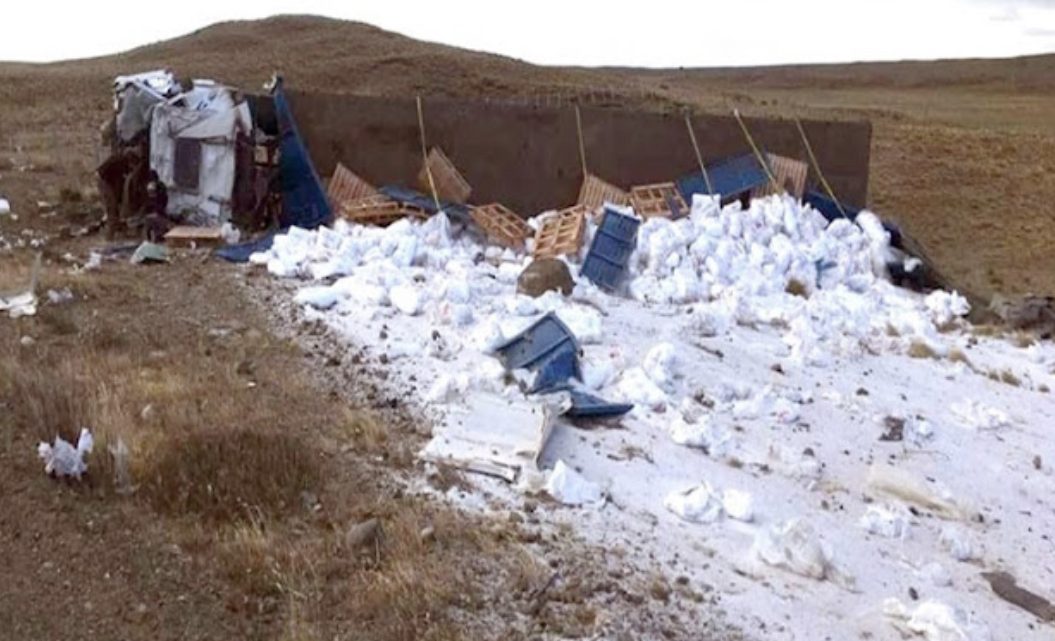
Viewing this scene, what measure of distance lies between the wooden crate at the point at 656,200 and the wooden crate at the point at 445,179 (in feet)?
5.24

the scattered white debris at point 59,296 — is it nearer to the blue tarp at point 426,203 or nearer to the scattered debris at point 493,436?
the scattered debris at point 493,436

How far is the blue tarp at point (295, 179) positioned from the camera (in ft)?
40.3

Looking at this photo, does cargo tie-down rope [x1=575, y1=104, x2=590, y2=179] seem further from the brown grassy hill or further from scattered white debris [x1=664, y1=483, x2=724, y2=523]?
scattered white debris [x1=664, y1=483, x2=724, y2=523]

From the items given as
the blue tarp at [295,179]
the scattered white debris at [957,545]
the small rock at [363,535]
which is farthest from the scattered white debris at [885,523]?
the blue tarp at [295,179]

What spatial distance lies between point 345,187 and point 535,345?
4.76 m

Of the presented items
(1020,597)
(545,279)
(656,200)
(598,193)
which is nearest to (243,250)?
(545,279)

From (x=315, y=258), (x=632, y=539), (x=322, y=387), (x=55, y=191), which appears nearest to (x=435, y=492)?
(x=632, y=539)

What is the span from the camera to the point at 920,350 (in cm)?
1053

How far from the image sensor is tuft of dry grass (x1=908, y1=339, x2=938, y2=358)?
10492 millimetres

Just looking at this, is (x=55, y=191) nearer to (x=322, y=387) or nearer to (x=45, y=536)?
(x=322, y=387)

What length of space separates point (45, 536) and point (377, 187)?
25.1 ft

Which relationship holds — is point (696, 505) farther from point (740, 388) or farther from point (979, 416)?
point (979, 416)

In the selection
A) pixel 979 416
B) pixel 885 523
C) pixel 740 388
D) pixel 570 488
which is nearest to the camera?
pixel 570 488

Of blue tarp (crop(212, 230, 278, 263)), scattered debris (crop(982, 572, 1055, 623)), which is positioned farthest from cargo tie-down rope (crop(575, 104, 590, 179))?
scattered debris (crop(982, 572, 1055, 623))
